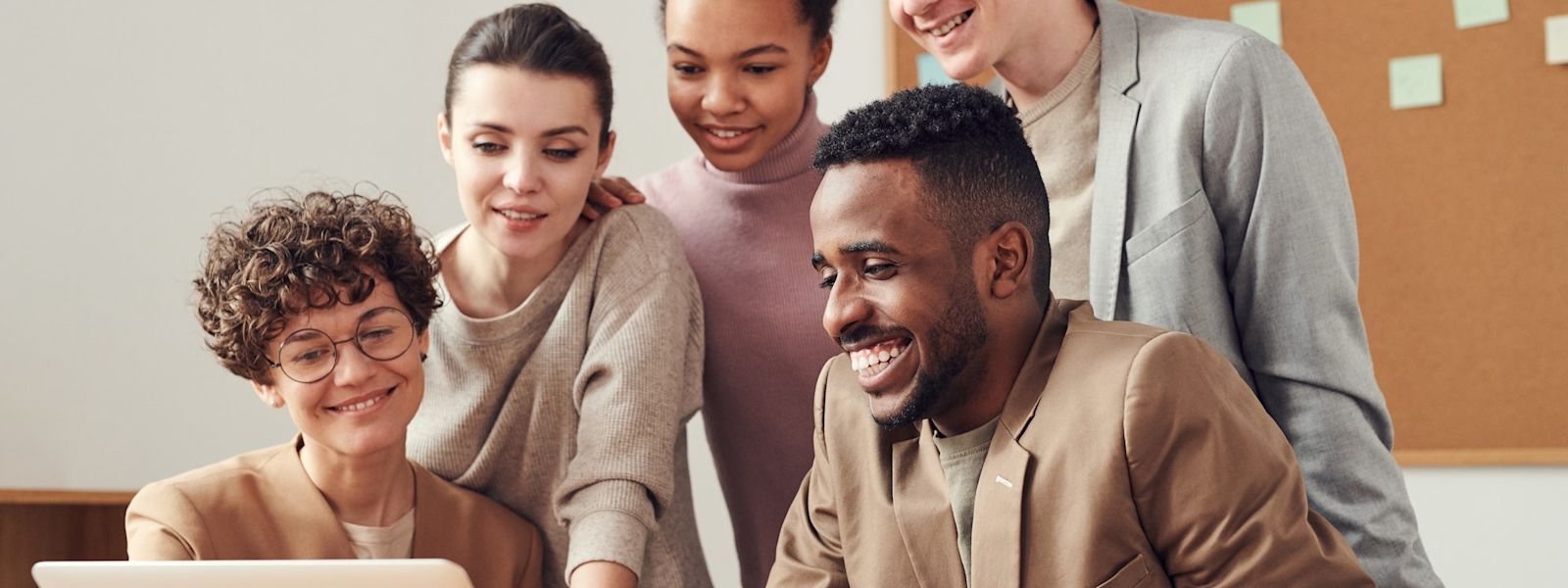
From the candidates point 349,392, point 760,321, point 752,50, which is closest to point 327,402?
point 349,392

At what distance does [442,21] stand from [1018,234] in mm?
2714

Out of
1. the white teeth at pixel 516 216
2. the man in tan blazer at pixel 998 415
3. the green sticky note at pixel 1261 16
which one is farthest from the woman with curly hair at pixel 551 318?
the green sticky note at pixel 1261 16

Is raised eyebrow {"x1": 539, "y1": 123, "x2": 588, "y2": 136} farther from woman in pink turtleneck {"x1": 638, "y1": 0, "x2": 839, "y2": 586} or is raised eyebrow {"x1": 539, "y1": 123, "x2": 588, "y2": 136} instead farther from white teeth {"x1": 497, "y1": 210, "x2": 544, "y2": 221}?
woman in pink turtleneck {"x1": 638, "y1": 0, "x2": 839, "y2": 586}

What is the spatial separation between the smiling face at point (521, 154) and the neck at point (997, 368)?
2.51 feet

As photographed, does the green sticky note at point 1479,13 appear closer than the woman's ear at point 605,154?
No

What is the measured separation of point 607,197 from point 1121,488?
106 cm

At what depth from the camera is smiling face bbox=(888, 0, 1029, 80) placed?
6.03 feet

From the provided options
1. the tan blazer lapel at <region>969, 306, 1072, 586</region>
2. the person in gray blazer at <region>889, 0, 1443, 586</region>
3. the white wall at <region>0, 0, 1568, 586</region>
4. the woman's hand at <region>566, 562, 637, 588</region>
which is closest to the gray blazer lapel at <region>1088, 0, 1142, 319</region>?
the person in gray blazer at <region>889, 0, 1443, 586</region>

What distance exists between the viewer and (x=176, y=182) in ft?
10.9

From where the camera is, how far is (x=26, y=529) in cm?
302

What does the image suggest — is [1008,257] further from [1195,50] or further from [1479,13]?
[1479,13]

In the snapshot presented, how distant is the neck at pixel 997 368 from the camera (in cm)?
145

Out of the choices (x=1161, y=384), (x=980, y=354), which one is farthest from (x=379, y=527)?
(x=1161, y=384)

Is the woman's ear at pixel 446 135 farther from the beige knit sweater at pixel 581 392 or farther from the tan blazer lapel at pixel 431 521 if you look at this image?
the tan blazer lapel at pixel 431 521
